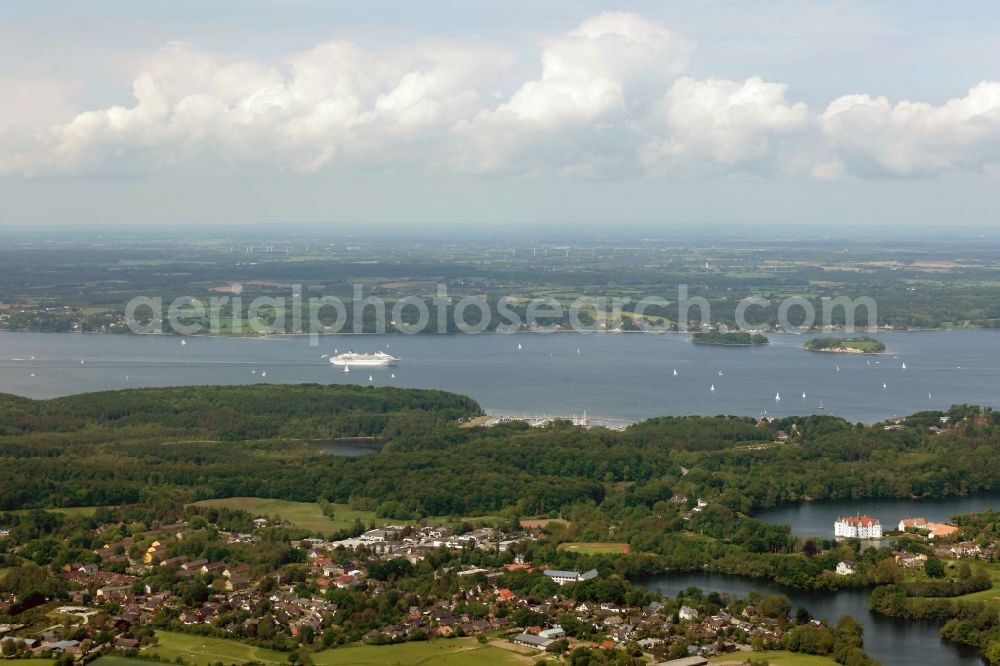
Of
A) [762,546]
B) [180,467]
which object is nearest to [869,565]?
[762,546]

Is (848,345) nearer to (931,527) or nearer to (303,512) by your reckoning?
(931,527)

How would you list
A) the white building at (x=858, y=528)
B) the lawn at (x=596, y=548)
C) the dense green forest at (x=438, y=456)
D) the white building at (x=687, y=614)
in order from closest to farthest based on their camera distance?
the white building at (x=687, y=614) < the lawn at (x=596, y=548) < the white building at (x=858, y=528) < the dense green forest at (x=438, y=456)

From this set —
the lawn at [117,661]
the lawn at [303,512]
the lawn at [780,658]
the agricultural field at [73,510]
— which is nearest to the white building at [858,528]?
the lawn at [780,658]

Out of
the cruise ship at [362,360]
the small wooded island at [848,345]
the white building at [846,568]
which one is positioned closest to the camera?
the white building at [846,568]

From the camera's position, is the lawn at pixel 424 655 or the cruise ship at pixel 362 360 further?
the cruise ship at pixel 362 360

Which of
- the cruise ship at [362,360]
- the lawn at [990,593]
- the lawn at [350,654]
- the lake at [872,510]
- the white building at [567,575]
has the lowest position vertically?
the lake at [872,510]

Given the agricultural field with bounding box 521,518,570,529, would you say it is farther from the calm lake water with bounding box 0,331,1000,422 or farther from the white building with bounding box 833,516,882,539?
the calm lake water with bounding box 0,331,1000,422

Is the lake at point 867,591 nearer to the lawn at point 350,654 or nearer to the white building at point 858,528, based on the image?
the white building at point 858,528

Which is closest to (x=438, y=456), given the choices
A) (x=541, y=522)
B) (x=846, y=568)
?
(x=541, y=522)

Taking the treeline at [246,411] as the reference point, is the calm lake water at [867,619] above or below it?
below
